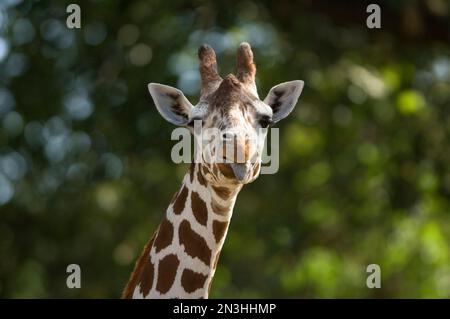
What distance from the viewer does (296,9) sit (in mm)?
14078

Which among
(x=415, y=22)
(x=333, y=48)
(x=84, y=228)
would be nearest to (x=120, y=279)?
(x=84, y=228)

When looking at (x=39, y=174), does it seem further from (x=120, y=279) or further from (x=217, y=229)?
(x=217, y=229)

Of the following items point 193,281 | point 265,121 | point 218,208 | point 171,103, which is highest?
point 171,103

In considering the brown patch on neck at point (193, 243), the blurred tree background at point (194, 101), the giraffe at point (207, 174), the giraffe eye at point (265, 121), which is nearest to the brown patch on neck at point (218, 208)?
the giraffe at point (207, 174)

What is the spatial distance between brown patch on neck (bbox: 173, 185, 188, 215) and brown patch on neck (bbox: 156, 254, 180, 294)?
208mm

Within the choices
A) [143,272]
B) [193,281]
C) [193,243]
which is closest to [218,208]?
[193,243]

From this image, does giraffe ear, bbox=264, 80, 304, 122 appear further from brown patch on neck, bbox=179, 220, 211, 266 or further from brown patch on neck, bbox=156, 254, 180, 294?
brown patch on neck, bbox=156, 254, 180, 294

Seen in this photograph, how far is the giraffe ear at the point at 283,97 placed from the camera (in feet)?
14.4

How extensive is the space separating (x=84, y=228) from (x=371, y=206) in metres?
4.44

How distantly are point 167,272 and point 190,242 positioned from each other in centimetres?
17

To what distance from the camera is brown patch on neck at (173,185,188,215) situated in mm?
4617

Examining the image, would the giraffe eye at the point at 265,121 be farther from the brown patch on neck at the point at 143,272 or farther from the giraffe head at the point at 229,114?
the brown patch on neck at the point at 143,272

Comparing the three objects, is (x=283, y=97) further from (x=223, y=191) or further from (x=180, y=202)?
(x=180, y=202)

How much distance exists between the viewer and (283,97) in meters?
4.44
